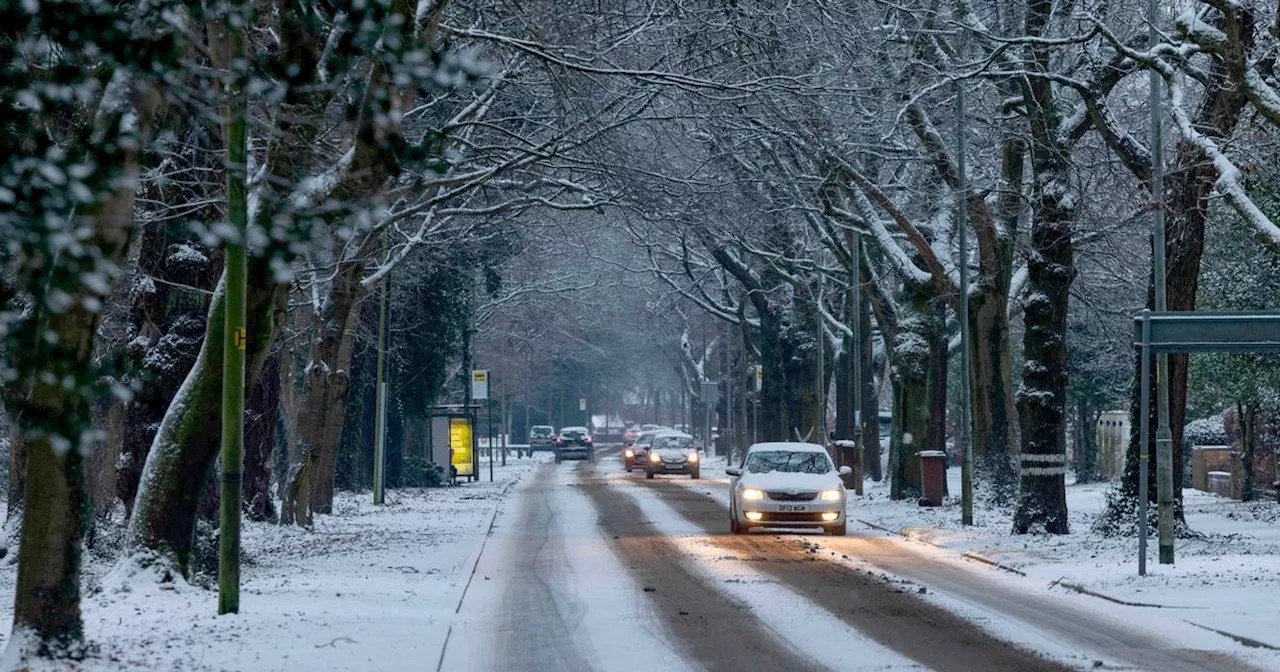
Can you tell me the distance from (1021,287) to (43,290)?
103 feet

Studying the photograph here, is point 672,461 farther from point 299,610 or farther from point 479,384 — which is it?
point 299,610

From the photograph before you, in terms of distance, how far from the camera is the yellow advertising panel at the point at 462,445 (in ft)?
184

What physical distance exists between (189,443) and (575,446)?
67106 mm

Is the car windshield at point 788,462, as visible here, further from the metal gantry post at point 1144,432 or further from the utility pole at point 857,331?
the metal gantry post at point 1144,432

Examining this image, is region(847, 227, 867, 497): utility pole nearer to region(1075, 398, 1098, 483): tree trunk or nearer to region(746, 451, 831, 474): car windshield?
region(746, 451, 831, 474): car windshield

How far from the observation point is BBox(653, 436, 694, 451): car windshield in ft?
198

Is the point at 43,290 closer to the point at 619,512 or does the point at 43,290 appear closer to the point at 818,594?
the point at 818,594

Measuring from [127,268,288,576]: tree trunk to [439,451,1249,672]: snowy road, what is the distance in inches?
104

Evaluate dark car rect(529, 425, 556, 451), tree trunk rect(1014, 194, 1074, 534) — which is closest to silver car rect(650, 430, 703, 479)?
tree trunk rect(1014, 194, 1074, 534)

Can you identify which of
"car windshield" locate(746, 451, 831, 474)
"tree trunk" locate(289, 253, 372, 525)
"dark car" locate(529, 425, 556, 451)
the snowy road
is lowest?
"dark car" locate(529, 425, 556, 451)

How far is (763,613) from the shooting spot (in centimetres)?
1648

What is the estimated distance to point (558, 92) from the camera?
737 inches

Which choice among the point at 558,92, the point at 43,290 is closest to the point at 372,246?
the point at 558,92

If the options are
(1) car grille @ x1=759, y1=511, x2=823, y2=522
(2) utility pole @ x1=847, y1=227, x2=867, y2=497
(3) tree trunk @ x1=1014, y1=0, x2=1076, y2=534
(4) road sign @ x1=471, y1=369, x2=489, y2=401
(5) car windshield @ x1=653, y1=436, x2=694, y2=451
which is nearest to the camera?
(3) tree trunk @ x1=1014, y1=0, x2=1076, y2=534
